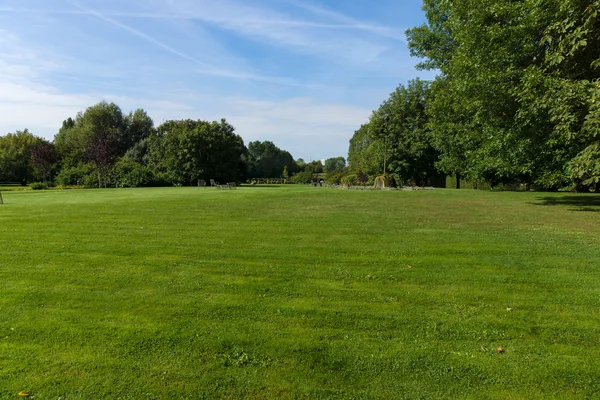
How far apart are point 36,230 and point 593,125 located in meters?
15.3

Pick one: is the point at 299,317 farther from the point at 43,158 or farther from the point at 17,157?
the point at 17,157

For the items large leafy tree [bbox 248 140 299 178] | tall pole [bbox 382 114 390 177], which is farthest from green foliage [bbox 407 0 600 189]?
large leafy tree [bbox 248 140 299 178]

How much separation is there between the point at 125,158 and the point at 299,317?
195ft

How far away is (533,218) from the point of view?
12258 millimetres

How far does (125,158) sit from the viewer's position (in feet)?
187

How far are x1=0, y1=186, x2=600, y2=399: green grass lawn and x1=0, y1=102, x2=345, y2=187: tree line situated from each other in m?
44.9

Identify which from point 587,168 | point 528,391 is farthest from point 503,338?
point 587,168

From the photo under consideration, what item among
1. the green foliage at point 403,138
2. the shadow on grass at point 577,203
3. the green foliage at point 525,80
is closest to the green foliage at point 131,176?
the green foliage at point 403,138

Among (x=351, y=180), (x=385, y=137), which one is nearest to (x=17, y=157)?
(x=351, y=180)

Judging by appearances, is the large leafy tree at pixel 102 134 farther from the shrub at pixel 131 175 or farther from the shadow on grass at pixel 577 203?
the shadow on grass at pixel 577 203

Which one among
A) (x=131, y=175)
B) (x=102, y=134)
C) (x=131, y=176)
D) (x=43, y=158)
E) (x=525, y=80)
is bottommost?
(x=131, y=176)

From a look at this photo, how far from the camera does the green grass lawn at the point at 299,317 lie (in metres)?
3.03

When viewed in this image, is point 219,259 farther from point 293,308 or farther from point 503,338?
point 503,338

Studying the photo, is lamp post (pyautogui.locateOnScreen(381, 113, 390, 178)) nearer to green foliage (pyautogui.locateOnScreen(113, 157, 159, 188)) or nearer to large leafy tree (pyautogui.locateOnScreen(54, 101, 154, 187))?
green foliage (pyautogui.locateOnScreen(113, 157, 159, 188))
